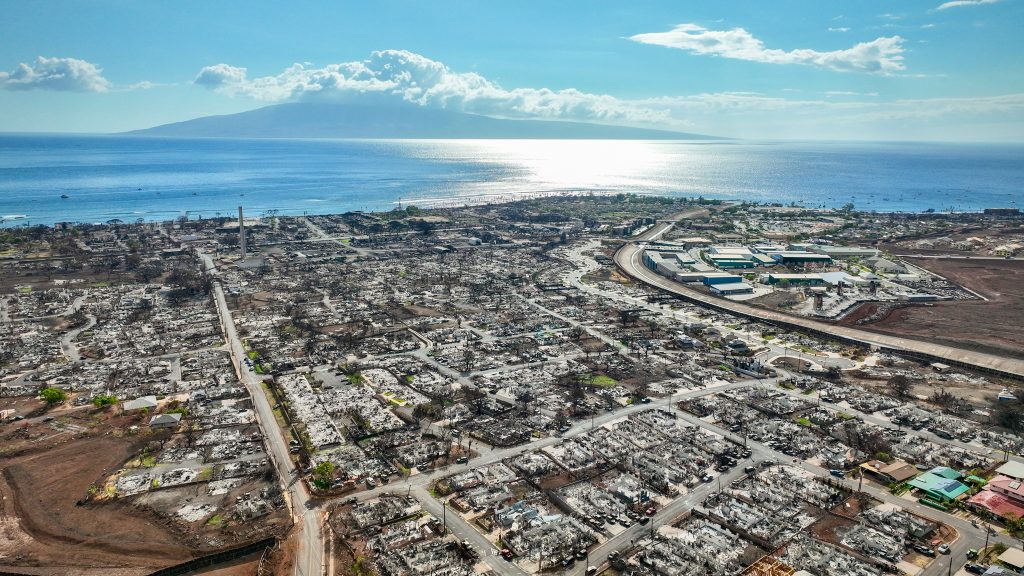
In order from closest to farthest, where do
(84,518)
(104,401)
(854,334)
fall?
(84,518)
(104,401)
(854,334)

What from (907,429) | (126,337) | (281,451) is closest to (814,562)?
(907,429)

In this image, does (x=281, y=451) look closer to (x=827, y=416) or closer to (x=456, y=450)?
(x=456, y=450)

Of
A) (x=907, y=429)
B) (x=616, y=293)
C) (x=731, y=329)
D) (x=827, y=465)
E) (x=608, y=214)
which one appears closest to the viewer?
(x=827, y=465)

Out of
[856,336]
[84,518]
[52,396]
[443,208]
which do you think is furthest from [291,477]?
[443,208]

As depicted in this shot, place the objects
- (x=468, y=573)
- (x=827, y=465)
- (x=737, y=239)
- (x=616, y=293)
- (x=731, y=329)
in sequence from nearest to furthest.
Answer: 1. (x=468, y=573)
2. (x=827, y=465)
3. (x=731, y=329)
4. (x=616, y=293)
5. (x=737, y=239)

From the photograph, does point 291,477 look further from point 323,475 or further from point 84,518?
point 84,518

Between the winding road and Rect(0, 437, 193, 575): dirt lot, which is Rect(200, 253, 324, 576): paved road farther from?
the winding road
